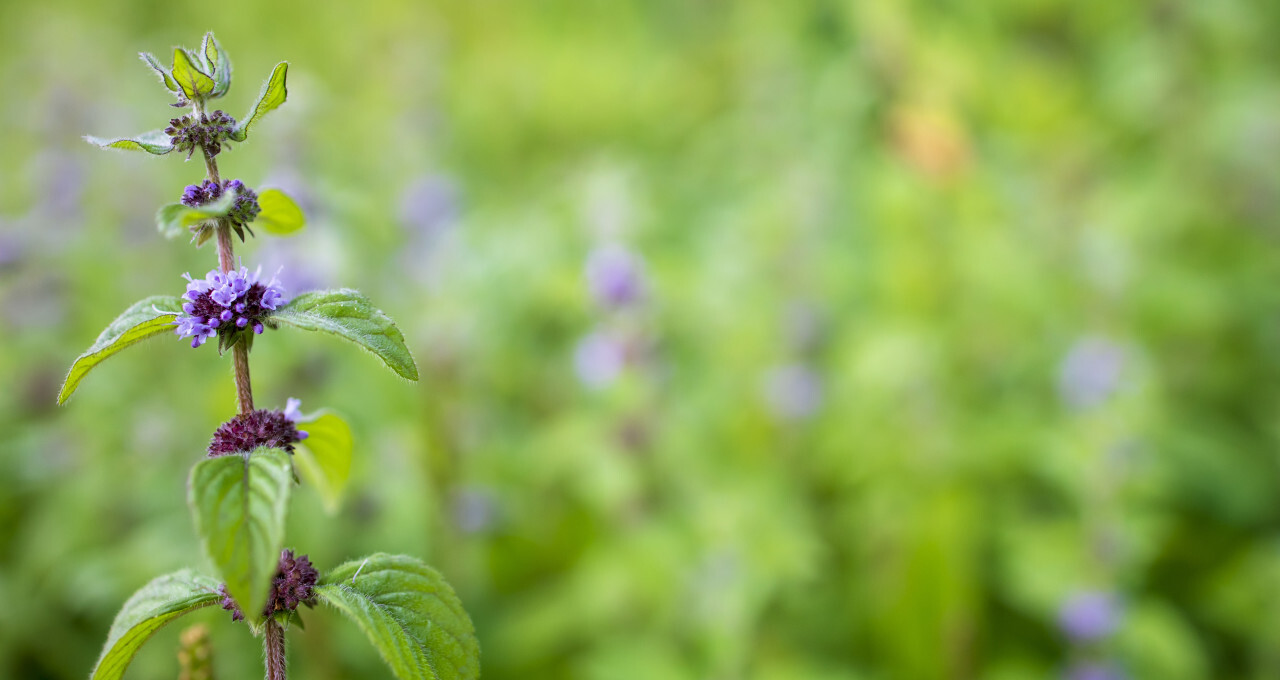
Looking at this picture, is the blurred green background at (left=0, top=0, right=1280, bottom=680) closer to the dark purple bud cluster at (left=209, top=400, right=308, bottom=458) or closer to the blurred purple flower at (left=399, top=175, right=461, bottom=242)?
the blurred purple flower at (left=399, top=175, right=461, bottom=242)

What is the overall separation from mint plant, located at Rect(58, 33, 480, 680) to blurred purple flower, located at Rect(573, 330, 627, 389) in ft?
4.62

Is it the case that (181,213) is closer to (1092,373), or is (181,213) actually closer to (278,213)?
(278,213)

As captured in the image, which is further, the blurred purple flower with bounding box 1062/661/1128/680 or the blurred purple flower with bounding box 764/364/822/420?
the blurred purple flower with bounding box 764/364/822/420

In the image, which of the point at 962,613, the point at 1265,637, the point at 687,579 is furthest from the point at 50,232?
the point at 1265,637

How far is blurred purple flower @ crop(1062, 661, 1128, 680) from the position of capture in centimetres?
217

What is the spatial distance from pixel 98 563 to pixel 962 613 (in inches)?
89.4

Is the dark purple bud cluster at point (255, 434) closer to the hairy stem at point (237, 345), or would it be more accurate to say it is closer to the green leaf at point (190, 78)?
the hairy stem at point (237, 345)

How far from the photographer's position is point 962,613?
235cm

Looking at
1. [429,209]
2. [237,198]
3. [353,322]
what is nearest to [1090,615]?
[353,322]

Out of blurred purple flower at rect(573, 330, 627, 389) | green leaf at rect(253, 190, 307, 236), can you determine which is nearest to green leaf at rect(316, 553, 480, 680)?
green leaf at rect(253, 190, 307, 236)

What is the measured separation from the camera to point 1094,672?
2180 mm

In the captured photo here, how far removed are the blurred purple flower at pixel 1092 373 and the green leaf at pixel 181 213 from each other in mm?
2204

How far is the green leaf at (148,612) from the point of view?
808mm

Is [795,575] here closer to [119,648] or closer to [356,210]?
[356,210]
